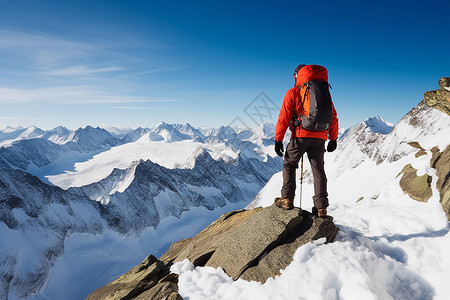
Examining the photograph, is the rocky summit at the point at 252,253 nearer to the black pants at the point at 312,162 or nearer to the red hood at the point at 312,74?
the black pants at the point at 312,162

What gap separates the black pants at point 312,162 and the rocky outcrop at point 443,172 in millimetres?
6492

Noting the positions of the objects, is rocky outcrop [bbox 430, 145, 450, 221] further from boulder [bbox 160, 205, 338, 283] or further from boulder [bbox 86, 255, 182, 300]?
boulder [bbox 86, 255, 182, 300]

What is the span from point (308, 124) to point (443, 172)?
1197 centimetres

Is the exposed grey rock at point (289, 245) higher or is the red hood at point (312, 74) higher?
the red hood at point (312, 74)

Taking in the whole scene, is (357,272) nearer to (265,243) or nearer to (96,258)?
(265,243)

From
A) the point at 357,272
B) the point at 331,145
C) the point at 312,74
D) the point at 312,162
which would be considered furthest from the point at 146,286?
the point at 312,74

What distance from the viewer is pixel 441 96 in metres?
14.1

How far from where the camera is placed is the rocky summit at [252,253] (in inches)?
263

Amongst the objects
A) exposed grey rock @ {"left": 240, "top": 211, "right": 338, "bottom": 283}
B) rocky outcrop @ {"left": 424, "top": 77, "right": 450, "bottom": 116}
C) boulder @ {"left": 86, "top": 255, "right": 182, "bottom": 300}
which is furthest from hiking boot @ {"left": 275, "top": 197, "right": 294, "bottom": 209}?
rocky outcrop @ {"left": 424, "top": 77, "right": 450, "bottom": 116}

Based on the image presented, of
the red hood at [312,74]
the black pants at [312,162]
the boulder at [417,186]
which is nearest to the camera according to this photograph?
the red hood at [312,74]

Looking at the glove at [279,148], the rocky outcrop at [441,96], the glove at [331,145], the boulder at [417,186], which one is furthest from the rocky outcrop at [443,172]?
the glove at [279,148]

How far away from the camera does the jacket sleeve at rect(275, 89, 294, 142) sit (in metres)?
7.18

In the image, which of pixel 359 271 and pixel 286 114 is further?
pixel 286 114

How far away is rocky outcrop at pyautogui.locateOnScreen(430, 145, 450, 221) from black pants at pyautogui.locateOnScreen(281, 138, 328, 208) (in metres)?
6.49
